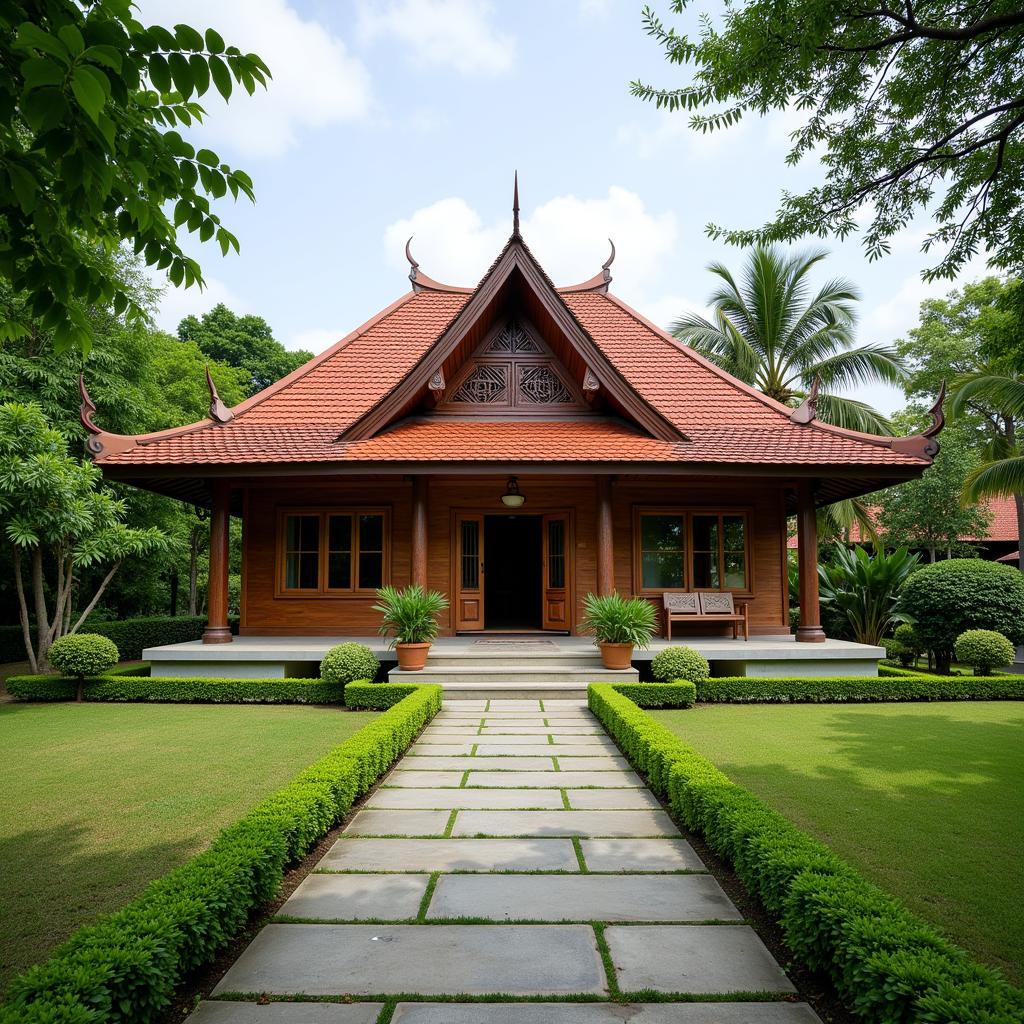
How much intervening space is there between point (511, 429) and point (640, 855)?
8.77 metres

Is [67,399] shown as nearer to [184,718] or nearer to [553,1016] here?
[184,718]

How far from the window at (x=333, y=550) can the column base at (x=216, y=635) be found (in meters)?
1.55

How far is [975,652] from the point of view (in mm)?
10555

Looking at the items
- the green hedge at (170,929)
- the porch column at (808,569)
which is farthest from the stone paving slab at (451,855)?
the porch column at (808,569)

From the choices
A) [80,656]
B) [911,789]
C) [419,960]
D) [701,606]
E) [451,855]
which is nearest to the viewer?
[419,960]

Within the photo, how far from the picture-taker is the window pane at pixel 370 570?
12227mm

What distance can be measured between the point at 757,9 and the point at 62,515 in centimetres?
1087

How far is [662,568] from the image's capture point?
12336mm

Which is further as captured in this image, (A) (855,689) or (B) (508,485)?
(B) (508,485)

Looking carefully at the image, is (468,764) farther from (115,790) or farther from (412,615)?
(412,615)

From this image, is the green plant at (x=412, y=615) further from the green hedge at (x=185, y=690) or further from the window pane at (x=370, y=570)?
the window pane at (x=370, y=570)

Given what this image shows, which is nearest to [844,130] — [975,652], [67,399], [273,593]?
[975,652]

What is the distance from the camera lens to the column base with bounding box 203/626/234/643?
34.8 feet

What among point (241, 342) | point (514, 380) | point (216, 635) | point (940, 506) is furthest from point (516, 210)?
point (241, 342)
